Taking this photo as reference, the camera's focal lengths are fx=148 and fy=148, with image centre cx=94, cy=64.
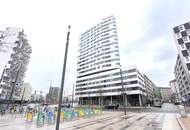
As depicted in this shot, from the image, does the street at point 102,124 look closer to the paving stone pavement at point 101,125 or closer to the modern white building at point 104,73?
the paving stone pavement at point 101,125

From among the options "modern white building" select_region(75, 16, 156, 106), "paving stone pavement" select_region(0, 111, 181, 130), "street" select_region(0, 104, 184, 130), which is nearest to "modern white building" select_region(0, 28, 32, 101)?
"modern white building" select_region(75, 16, 156, 106)

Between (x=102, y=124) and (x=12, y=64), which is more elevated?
(x=12, y=64)

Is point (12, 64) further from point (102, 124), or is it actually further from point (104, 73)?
point (102, 124)

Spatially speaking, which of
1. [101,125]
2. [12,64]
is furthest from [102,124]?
[12,64]

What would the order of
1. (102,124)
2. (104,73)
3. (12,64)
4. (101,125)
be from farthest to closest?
1. (104,73)
2. (12,64)
3. (102,124)
4. (101,125)

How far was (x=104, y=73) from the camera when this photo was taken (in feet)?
293

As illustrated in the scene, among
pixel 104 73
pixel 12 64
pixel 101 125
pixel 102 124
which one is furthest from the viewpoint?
pixel 104 73

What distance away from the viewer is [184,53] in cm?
4962

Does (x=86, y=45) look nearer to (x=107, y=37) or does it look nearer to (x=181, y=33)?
(x=107, y=37)

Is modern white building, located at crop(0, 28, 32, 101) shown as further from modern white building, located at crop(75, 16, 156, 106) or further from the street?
the street

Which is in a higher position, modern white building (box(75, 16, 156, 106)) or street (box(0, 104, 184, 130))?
modern white building (box(75, 16, 156, 106))

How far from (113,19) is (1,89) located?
79341 millimetres

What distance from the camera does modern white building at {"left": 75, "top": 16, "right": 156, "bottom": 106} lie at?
7488cm

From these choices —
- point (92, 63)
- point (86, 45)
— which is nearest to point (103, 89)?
point (92, 63)
